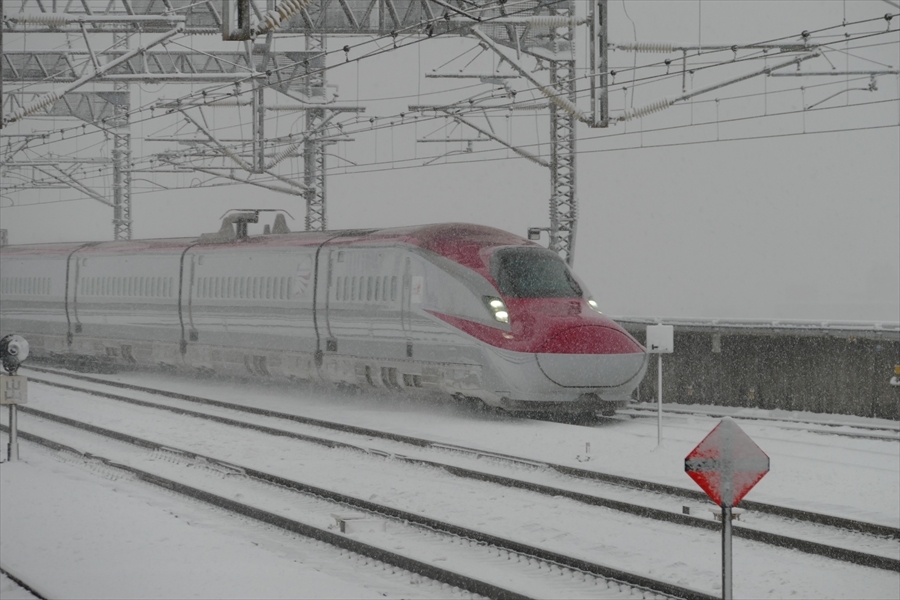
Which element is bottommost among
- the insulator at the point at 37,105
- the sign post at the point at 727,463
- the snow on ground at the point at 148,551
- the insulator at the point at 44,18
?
the snow on ground at the point at 148,551

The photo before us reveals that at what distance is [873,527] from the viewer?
9828 millimetres

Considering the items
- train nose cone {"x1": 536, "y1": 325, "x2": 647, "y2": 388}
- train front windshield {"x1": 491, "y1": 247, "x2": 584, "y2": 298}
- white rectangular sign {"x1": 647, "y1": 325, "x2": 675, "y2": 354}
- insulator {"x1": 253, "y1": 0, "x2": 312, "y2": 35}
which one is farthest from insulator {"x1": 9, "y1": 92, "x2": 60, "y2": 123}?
white rectangular sign {"x1": 647, "y1": 325, "x2": 675, "y2": 354}

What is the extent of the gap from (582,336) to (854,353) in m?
4.59

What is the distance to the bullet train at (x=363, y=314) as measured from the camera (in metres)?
16.7

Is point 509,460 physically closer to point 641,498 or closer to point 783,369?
point 641,498

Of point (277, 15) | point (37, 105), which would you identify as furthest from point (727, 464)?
point (37, 105)

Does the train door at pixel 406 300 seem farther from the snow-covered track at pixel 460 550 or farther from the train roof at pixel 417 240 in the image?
the snow-covered track at pixel 460 550

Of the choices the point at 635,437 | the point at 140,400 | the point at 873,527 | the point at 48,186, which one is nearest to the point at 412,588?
the point at 873,527

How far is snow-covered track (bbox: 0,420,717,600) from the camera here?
8.09 m

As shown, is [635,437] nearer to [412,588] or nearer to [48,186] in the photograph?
[412,588]

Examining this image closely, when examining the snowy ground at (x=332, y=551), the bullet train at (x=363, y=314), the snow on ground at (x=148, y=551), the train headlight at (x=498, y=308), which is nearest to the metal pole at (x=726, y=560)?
the snowy ground at (x=332, y=551)

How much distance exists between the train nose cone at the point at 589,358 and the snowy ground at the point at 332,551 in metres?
0.70

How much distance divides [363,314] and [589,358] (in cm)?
452

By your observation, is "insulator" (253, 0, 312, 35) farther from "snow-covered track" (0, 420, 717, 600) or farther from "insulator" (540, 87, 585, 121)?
"insulator" (540, 87, 585, 121)
